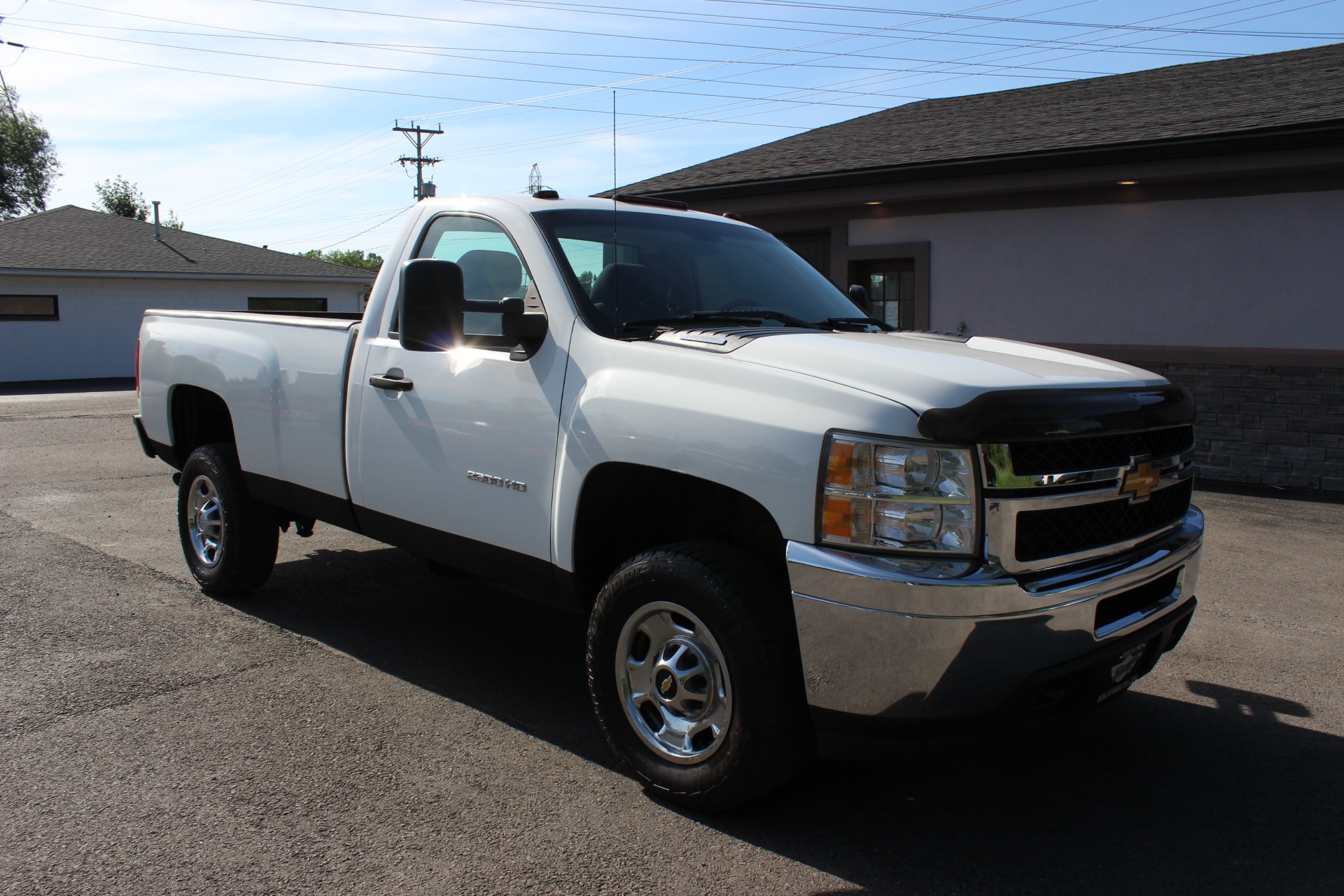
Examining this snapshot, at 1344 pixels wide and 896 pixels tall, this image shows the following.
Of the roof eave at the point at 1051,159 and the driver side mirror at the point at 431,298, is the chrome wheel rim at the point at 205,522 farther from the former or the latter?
the roof eave at the point at 1051,159

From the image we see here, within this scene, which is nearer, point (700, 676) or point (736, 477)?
point (736, 477)

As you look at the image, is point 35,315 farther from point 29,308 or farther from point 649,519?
point 649,519

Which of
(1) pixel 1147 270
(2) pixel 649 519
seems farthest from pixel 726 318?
(1) pixel 1147 270

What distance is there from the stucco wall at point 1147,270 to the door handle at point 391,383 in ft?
30.0

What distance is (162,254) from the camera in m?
30.5

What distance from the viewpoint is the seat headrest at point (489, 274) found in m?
4.18

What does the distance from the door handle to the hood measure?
1644mm

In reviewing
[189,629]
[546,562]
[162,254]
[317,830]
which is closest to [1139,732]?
[546,562]

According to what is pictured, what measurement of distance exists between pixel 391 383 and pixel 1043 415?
2695mm

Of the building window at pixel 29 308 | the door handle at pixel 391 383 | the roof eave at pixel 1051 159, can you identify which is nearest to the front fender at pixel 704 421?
the door handle at pixel 391 383

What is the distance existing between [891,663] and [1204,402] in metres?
9.11

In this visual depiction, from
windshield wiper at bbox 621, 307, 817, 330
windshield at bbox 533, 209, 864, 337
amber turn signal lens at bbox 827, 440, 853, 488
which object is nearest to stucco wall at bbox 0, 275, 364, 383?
windshield at bbox 533, 209, 864, 337

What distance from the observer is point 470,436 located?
13.1 feet

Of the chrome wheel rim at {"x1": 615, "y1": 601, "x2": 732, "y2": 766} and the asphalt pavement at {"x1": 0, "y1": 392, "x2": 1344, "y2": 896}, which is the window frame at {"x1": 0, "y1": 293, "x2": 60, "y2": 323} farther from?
the chrome wheel rim at {"x1": 615, "y1": 601, "x2": 732, "y2": 766}
